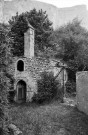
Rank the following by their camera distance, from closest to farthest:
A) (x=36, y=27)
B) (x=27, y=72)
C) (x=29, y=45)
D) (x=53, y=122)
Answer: (x=53, y=122) → (x=27, y=72) → (x=29, y=45) → (x=36, y=27)

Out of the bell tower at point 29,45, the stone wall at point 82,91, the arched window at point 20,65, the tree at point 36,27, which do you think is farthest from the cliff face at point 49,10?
the stone wall at point 82,91

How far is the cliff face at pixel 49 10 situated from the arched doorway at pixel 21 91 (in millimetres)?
19231

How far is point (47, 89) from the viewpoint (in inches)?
426

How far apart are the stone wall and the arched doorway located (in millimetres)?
4831

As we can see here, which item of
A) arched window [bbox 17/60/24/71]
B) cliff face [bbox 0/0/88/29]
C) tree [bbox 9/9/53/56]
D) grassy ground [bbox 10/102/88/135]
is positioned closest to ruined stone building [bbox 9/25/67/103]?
arched window [bbox 17/60/24/71]

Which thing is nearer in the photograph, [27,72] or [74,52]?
[27,72]

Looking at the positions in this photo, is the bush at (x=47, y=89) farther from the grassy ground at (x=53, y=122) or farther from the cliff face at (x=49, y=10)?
the cliff face at (x=49, y=10)

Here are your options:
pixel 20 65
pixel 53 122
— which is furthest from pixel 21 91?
pixel 53 122

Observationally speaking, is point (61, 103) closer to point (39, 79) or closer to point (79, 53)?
point (39, 79)

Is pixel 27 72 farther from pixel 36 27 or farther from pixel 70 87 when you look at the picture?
pixel 36 27

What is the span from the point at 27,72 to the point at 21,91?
1645mm

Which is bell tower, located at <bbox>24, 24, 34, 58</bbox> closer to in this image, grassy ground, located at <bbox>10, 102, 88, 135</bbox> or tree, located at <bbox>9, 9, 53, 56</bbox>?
tree, located at <bbox>9, 9, 53, 56</bbox>

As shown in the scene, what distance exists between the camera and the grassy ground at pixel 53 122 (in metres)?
5.95

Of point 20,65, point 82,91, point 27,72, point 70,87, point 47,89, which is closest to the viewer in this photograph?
point 82,91
